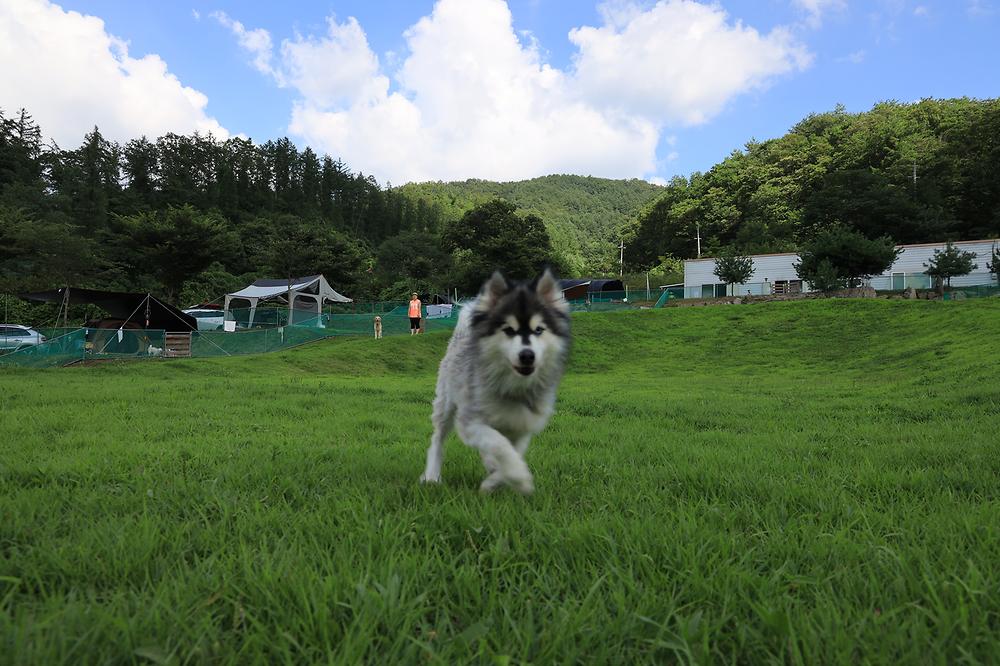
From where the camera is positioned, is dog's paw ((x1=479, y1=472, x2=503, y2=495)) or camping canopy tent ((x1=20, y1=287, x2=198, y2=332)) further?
camping canopy tent ((x1=20, y1=287, x2=198, y2=332))

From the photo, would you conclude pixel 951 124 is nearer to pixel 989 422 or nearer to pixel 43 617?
pixel 989 422

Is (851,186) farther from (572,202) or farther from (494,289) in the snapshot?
(572,202)

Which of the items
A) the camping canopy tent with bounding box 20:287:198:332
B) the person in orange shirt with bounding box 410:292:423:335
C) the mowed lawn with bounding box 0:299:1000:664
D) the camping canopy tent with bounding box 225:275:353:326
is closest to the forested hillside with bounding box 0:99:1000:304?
the camping canopy tent with bounding box 225:275:353:326

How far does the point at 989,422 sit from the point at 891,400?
120 inches

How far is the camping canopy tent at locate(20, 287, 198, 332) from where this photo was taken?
19250mm

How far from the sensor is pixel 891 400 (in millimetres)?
8398

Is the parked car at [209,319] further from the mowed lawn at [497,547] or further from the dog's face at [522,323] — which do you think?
the dog's face at [522,323]

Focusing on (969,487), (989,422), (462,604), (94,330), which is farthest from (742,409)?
(94,330)

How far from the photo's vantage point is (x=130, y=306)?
68.7 feet

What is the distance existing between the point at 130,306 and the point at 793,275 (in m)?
47.7

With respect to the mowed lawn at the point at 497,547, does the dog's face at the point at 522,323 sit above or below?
above

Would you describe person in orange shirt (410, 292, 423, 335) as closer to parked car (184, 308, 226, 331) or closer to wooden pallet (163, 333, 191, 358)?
wooden pallet (163, 333, 191, 358)

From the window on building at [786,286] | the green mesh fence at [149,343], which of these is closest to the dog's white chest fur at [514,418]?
the green mesh fence at [149,343]

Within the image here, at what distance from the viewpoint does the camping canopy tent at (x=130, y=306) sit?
19.2 meters
